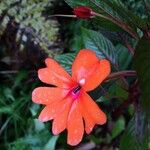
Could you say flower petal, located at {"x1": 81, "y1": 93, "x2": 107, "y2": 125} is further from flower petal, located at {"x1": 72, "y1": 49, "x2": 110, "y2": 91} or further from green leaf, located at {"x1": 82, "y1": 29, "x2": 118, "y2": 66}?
green leaf, located at {"x1": 82, "y1": 29, "x2": 118, "y2": 66}

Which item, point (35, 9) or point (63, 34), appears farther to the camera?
point (63, 34)

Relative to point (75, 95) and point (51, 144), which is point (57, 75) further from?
point (51, 144)

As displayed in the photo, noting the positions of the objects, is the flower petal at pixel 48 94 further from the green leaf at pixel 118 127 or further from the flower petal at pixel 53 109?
the green leaf at pixel 118 127

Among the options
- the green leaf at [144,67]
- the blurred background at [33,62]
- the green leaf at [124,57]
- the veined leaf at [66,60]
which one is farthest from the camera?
the green leaf at [124,57]

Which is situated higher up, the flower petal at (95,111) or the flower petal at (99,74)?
the flower petal at (99,74)

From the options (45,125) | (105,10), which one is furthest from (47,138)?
(105,10)

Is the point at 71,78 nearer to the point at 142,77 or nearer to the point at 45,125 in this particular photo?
the point at 142,77

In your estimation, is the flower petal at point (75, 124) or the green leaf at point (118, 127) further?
the green leaf at point (118, 127)

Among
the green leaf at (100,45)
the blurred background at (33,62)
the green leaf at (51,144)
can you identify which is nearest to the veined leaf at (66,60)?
the green leaf at (100,45)
